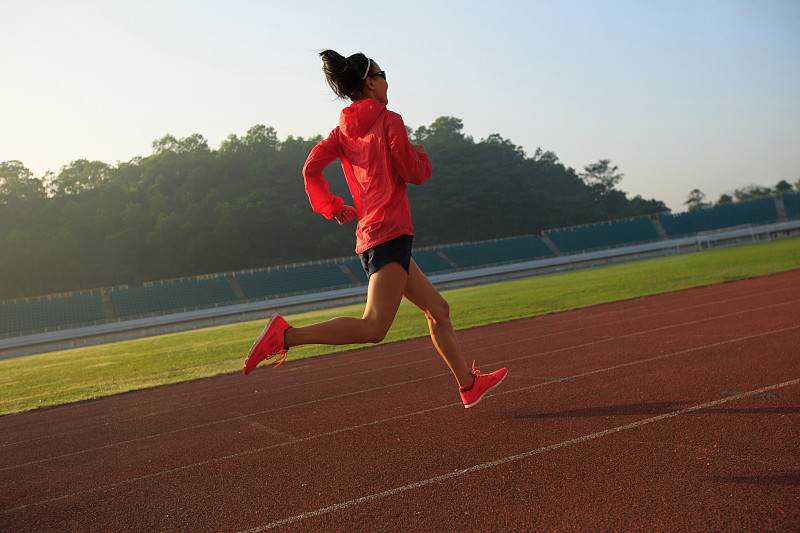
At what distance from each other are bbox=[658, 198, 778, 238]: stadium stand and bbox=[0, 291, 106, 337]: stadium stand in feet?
159

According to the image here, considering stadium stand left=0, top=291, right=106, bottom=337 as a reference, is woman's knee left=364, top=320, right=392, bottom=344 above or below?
below

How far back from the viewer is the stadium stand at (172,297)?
36.3 m

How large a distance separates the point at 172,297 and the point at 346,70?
3740cm

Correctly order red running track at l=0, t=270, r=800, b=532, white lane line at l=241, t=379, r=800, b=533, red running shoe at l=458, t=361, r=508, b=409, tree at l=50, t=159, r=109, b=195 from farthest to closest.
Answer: tree at l=50, t=159, r=109, b=195 → red running shoe at l=458, t=361, r=508, b=409 → white lane line at l=241, t=379, r=800, b=533 → red running track at l=0, t=270, r=800, b=532

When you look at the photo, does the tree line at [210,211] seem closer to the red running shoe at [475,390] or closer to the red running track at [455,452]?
the red running track at [455,452]

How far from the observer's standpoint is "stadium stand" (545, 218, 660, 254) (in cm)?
5503

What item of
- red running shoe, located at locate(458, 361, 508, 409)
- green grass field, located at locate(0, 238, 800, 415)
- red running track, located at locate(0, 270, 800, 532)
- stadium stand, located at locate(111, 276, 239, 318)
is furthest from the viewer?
stadium stand, located at locate(111, 276, 239, 318)

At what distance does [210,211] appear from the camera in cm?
6078

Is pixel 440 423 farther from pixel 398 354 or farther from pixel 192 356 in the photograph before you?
pixel 192 356

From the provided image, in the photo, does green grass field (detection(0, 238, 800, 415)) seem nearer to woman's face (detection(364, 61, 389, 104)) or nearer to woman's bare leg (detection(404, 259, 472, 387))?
woman's bare leg (detection(404, 259, 472, 387))

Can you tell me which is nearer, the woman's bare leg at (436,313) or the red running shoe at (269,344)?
the red running shoe at (269,344)

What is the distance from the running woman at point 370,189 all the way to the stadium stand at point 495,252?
4473 centimetres

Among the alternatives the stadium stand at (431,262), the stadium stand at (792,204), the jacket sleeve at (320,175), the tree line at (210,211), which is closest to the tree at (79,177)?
the tree line at (210,211)

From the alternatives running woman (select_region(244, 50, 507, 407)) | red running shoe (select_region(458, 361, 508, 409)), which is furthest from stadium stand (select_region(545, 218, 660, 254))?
running woman (select_region(244, 50, 507, 407))
